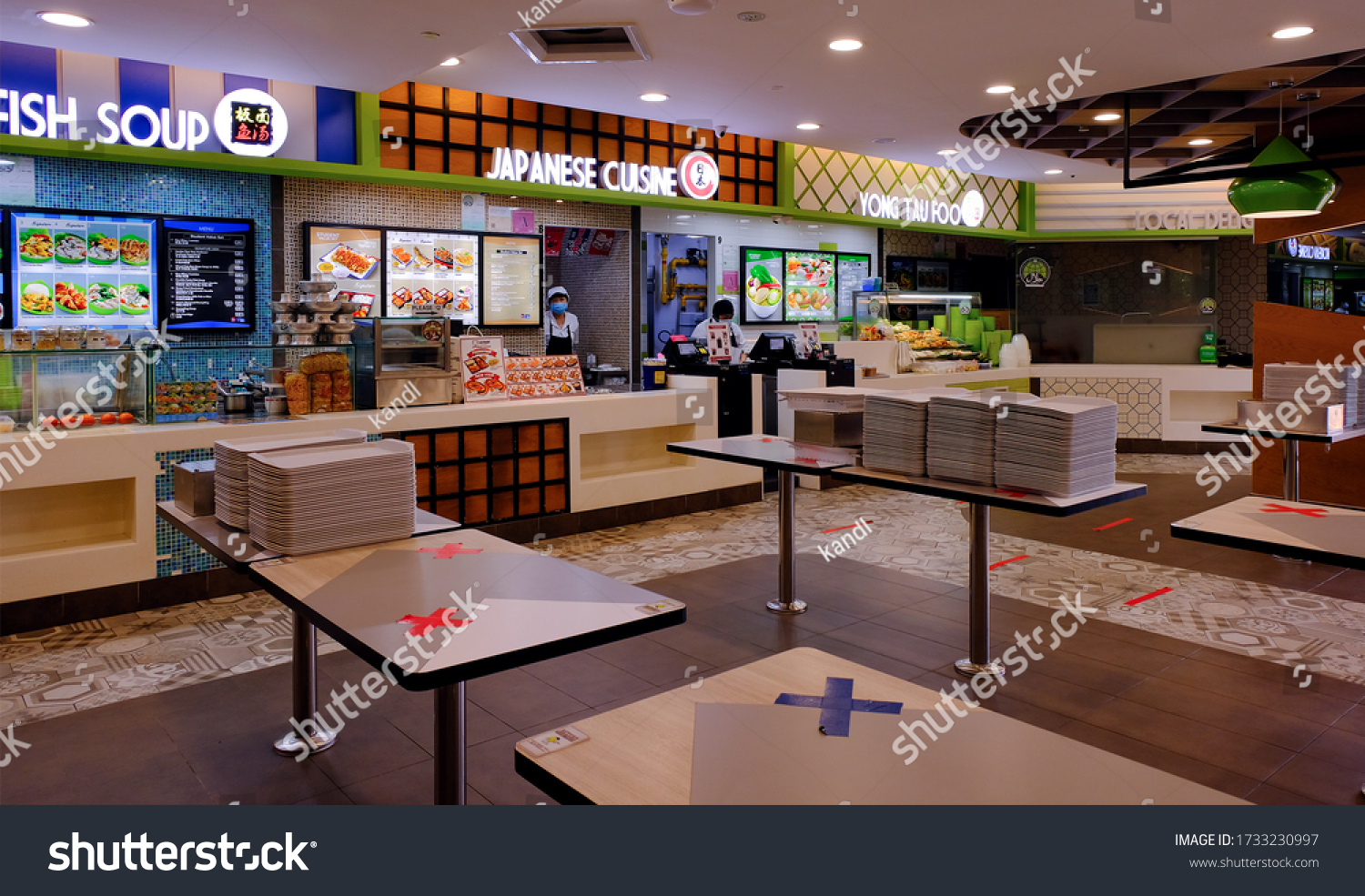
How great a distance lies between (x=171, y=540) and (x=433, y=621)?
12.3 feet

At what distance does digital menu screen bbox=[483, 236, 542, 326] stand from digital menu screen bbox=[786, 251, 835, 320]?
327 cm

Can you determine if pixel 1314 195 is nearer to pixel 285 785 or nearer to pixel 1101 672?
pixel 1101 672

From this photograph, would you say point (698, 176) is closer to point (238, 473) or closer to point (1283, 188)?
point (1283, 188)

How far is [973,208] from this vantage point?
1196cm

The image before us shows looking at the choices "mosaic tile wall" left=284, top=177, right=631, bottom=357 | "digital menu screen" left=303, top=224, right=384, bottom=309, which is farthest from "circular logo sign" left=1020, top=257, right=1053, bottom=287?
"digital menu screen" left=303, top=224, right=384, bottom=309

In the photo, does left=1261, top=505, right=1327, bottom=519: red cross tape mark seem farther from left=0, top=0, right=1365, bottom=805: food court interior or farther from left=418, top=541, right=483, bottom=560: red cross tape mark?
left=418, top=541, right=483, bottom=560: red cross tape mark

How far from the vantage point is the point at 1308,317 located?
6.59m

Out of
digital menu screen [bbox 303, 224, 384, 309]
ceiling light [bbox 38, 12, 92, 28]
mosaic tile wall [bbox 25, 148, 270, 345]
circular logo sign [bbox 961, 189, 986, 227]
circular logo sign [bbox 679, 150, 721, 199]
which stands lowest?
digital menu screen [bbox 303, 224, 384, 309]

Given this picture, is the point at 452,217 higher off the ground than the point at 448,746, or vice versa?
the point at 452,217

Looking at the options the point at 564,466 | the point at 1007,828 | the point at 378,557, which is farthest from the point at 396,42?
the point at 1007,828

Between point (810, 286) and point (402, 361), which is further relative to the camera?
point (810, 286)

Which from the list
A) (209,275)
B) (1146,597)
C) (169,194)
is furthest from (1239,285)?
(169,194)

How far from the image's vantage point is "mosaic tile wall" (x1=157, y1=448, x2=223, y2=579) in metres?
5.11

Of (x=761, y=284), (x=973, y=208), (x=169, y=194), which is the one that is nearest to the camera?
(x=169, y=194)
